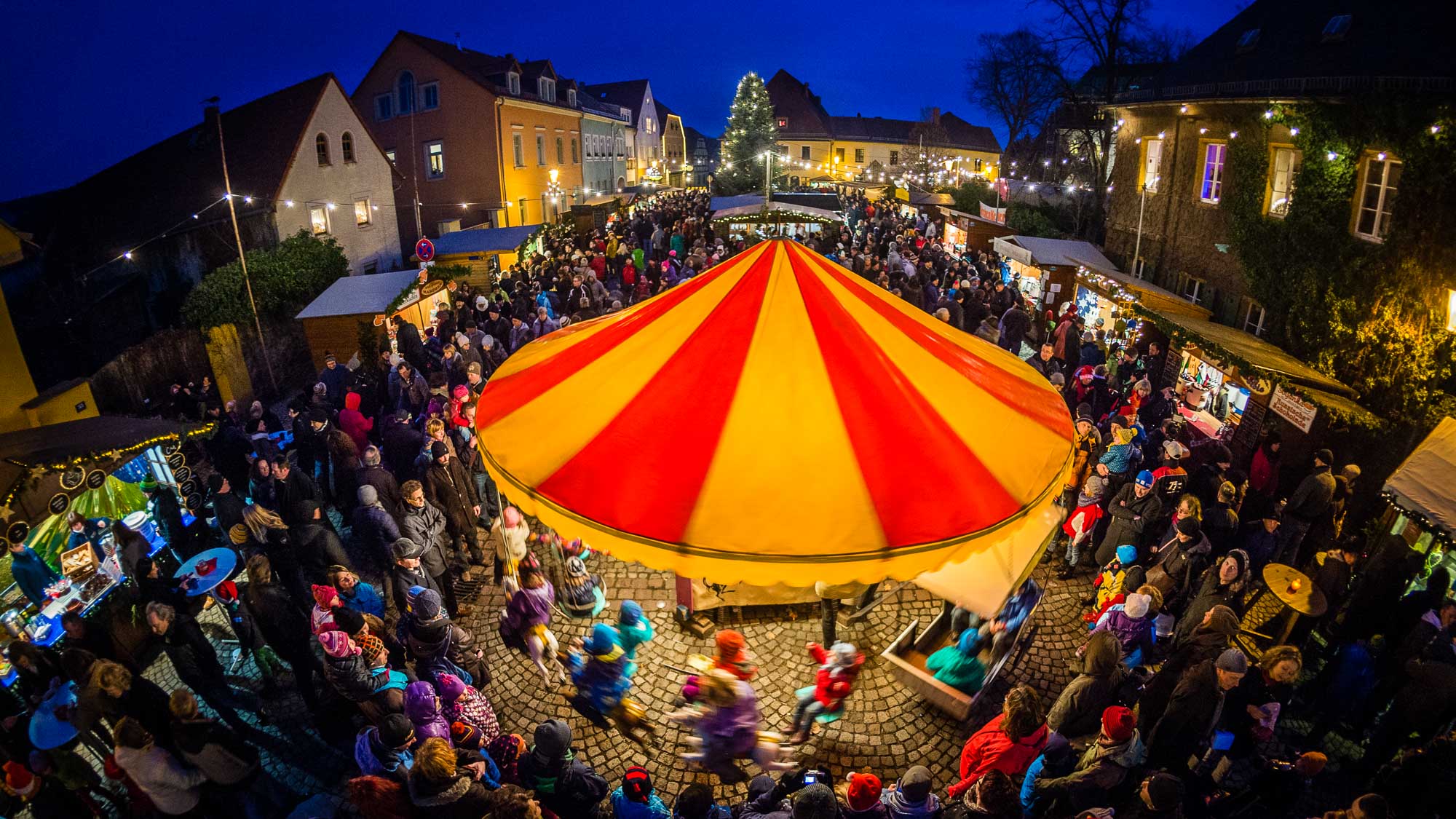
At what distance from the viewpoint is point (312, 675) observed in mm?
5316

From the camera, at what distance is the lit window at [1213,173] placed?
11.6 meters

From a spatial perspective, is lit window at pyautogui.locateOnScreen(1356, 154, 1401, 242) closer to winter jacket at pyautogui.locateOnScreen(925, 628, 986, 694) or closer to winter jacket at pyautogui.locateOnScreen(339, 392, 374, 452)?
winter jacket at pyautogui.locateOnScreen(925, 628, 986, 694)

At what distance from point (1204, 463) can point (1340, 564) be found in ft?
6.09

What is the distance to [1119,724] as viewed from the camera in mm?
3816

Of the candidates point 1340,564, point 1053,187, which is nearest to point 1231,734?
point 1340,564

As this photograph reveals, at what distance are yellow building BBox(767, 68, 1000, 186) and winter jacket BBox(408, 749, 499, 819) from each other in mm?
51045

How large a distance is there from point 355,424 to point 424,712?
501 centimetres

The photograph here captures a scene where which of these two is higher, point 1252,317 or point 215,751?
point 1252,317

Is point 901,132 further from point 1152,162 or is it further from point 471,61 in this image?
point 1152,162

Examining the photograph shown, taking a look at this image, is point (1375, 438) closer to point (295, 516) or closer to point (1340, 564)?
point (1340, 564)

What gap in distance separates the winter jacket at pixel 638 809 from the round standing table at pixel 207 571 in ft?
13.2

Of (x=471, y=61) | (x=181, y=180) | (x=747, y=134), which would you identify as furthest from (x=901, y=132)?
(x=181, y=180)

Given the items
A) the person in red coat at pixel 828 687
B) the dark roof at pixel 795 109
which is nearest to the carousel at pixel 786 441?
the person in red coat at pixel 828 687

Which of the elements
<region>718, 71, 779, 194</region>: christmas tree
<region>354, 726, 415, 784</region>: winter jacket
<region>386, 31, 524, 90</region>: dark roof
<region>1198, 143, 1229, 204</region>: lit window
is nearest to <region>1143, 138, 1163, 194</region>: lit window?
<region>1198, 143, 1229, 204</region>: lit window
